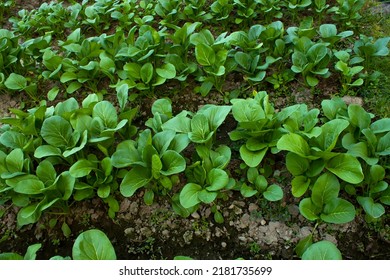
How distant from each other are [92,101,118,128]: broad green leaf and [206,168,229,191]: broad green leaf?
2.80 feet

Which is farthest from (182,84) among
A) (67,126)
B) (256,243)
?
(256,243)

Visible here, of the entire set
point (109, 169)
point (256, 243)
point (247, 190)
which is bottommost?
point (256, 243)

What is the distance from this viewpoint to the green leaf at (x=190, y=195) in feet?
7.89

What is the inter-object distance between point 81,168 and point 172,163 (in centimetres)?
63

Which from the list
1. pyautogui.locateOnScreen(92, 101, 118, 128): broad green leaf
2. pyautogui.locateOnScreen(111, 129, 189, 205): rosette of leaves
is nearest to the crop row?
pyautogui.locateOnScreen(92, 101, 118, 128): broad green leaf

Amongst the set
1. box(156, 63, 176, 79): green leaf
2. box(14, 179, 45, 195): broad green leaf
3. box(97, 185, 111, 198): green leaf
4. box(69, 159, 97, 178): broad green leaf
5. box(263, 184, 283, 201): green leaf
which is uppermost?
box(156, 63, 176, 79): green leaf

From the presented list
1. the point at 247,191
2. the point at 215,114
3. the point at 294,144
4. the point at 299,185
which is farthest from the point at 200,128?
the point at 299,185

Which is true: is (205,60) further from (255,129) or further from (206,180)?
(206,180)

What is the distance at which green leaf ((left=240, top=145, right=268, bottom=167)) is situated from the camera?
8.57 feet

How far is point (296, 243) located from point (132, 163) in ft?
3.98

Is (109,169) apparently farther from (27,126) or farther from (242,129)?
(242,129)

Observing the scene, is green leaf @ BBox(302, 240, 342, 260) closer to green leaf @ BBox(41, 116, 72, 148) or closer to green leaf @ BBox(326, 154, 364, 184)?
green leaf @ BBox(326, 154, 364, 184)

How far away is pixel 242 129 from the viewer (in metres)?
2.98

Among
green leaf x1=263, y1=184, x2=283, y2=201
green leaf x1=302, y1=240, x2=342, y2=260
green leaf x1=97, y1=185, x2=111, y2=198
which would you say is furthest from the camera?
green leaf x1=97, y1=185, x2=111, y2=198
